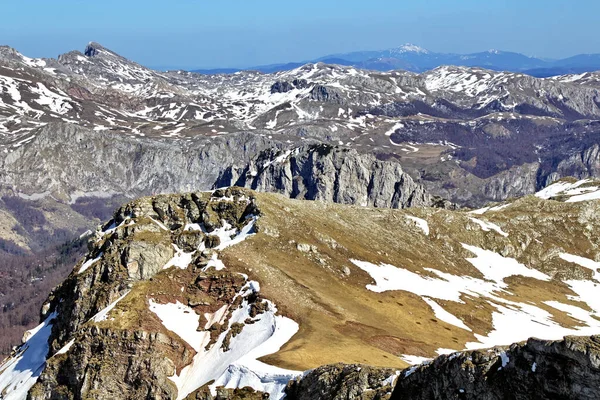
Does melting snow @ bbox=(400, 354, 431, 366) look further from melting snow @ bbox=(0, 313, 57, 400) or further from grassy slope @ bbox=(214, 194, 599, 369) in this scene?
melting snow @ bbox=(0, 313, 57, 400)

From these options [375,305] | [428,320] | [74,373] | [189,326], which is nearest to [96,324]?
[74,373]

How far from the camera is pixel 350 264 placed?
383 ft

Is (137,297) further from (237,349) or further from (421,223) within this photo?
(421,223)

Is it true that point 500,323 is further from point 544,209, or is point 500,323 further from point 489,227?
point 544,209

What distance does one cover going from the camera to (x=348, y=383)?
48500 millimetres

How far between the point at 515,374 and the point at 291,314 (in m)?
50.0

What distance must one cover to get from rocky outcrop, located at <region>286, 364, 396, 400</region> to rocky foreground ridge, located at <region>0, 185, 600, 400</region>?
0.44 ft

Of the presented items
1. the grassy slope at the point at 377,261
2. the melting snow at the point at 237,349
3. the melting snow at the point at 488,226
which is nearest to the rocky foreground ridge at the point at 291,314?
the melting snow at the point at 237,349

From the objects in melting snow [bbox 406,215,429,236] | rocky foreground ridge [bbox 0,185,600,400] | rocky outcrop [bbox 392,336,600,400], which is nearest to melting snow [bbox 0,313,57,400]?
rocky foreground ridge [bbox 0,185,600,400]

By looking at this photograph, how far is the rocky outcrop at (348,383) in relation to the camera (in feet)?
152

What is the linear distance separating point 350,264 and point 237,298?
106 feet

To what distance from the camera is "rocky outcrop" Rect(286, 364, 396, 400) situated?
152 ft

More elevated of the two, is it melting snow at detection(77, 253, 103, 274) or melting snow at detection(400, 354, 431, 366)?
melting snow at detection(77, 253, 103, 274)

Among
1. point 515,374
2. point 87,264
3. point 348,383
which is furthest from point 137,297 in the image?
point 515,374
